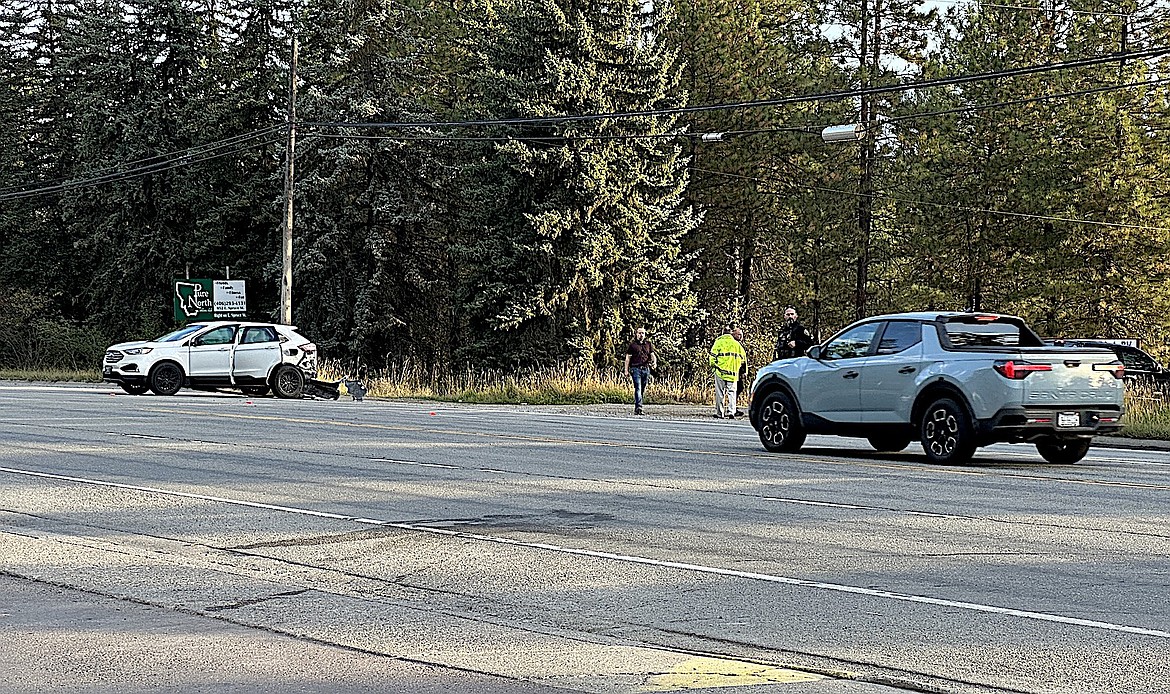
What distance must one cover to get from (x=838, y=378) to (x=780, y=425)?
1.17 meters

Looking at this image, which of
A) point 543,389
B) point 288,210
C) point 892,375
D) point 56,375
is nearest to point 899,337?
point 892,375

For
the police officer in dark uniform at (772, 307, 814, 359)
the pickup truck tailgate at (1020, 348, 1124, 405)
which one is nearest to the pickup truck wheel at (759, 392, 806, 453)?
the pickup truck tailgate at (1020, 348, 1124, 405)

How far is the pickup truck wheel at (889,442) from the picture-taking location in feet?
58.7

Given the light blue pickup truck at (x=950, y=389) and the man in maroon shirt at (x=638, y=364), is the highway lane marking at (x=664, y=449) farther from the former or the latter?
the man in maroon shirt at (x=638, y=364)

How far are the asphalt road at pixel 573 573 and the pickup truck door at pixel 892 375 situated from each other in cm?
78

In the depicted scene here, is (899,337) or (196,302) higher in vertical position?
(196,302)

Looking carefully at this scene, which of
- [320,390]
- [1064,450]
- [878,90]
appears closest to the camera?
[1064,450]

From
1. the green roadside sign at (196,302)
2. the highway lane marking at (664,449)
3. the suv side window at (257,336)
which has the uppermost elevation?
the green roadside sign at (196,302)

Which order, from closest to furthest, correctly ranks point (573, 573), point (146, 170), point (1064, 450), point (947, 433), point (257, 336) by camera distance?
point (573, 573), point (947, 433), point (1064, 450), point (257, 336), point (146, 170)

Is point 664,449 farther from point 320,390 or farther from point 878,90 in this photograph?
point 320,390

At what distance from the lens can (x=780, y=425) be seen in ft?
62.5

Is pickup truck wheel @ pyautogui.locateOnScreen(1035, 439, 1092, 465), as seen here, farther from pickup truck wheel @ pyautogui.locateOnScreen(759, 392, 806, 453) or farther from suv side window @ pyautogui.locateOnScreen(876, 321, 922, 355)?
pickup truck wheel @ pyautogui.locateOnScreen(759, 392, 806, 453)

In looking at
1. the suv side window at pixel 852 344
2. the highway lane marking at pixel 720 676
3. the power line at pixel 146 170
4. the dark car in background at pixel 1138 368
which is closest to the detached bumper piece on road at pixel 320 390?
the dark car in background at pixel 1138 368

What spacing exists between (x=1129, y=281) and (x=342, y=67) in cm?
3125
